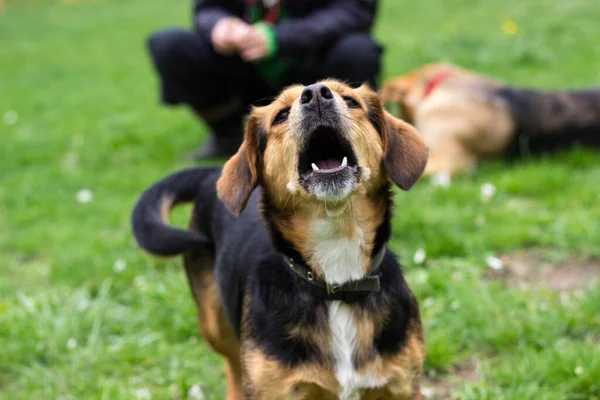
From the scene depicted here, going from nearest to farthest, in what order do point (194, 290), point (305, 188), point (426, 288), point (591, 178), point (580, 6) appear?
point (305, 188) → point (194, 290) → point (426, 288) → point (591, 178) → point (580, 6)

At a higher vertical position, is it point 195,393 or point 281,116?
point 281,116

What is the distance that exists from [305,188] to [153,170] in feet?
14.7

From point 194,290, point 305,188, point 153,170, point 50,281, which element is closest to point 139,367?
point 194,290

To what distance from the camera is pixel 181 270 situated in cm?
514

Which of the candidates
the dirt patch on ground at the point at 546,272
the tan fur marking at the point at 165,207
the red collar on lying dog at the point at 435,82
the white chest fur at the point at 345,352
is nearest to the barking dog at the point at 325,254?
the white chest fur at the point at 345,352

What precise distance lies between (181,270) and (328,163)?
2.15 metres

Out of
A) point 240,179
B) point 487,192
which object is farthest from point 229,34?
point 240,179

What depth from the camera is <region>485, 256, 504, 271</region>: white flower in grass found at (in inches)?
188

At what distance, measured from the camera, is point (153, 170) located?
730 centimetres

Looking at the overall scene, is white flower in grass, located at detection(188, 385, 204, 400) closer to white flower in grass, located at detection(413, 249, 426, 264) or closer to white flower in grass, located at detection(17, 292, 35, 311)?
white flower in grass, located at detection(17, 292, 35, 311)

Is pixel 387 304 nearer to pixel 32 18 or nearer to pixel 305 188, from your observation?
pixel 305 188

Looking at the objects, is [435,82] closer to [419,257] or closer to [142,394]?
[419,257]

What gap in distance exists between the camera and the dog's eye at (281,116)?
327cm

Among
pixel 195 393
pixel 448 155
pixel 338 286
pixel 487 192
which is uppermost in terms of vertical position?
pixel 338 286
